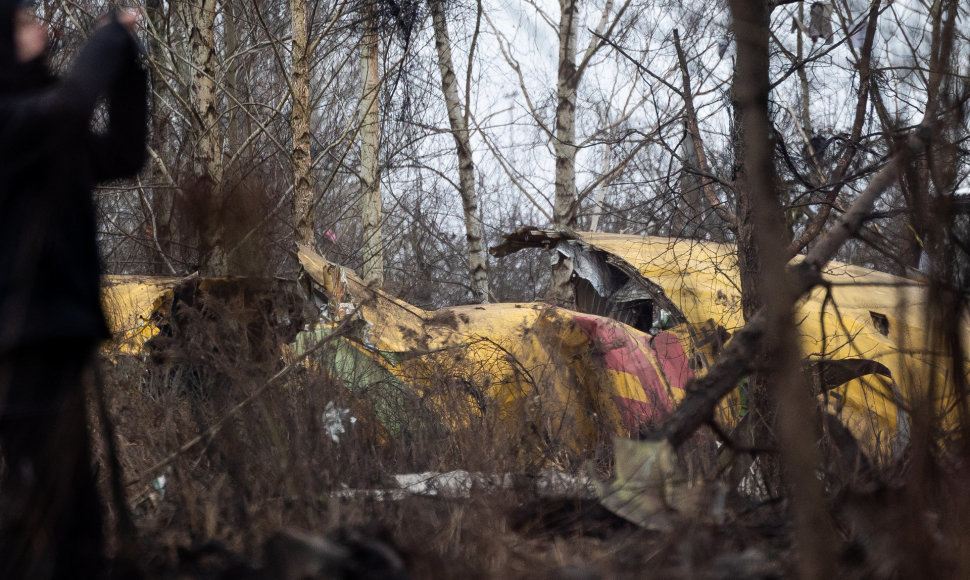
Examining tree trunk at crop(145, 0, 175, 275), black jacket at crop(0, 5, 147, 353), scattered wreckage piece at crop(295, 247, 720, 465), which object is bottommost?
scattered wreckage piece at crop(295, 247, 720, 465)

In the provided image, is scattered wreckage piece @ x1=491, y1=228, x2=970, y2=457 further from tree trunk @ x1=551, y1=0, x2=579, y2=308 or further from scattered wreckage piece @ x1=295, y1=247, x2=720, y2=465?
tree trunk @ x1=551, y1=0, x2=579, y2=308

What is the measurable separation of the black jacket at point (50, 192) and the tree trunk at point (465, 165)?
30.4ft

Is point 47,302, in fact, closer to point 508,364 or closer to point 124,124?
point 124,124

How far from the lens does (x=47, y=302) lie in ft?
6.25

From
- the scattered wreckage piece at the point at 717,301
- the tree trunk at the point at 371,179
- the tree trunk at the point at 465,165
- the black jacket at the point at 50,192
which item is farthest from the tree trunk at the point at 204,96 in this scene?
the black jacket at the point at 50,192

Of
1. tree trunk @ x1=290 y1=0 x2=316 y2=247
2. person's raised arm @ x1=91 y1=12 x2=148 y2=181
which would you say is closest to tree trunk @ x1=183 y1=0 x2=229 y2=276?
tree trunk @ x1=290 y1=0 x2=316 y2=247

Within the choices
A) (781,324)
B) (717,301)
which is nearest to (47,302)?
(781,324)

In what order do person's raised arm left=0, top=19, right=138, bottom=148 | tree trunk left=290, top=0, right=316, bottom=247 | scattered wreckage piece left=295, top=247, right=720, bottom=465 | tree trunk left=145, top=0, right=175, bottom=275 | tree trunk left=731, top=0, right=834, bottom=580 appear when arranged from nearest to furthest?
tree trunk left=731, top=0, right=834, bottom=580 < person's raised arm left=0, top=19, right=138, bottom=148 < scattered wreckage piece left=295, top=247, right=720, bottom=465 < tree trunk left=290, top=0, right=316, bottom=247 < tree trunk left=145, top=0, right=175, bottom=275

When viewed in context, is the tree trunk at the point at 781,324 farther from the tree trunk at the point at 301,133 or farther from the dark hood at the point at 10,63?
the tree trunk at the point at 301,133

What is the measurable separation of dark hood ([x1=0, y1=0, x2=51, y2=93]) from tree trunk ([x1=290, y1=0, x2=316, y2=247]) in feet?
18.8

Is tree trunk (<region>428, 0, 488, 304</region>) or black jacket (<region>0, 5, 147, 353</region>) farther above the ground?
tree trunk (<region>428, 0, 488, 304</region>)

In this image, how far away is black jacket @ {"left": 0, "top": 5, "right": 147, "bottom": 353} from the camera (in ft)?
6.09

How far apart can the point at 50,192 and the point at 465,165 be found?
10.1 meters

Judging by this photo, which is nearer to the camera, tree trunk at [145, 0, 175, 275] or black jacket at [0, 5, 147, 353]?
black jacket at [0, 5, 147, 353]
